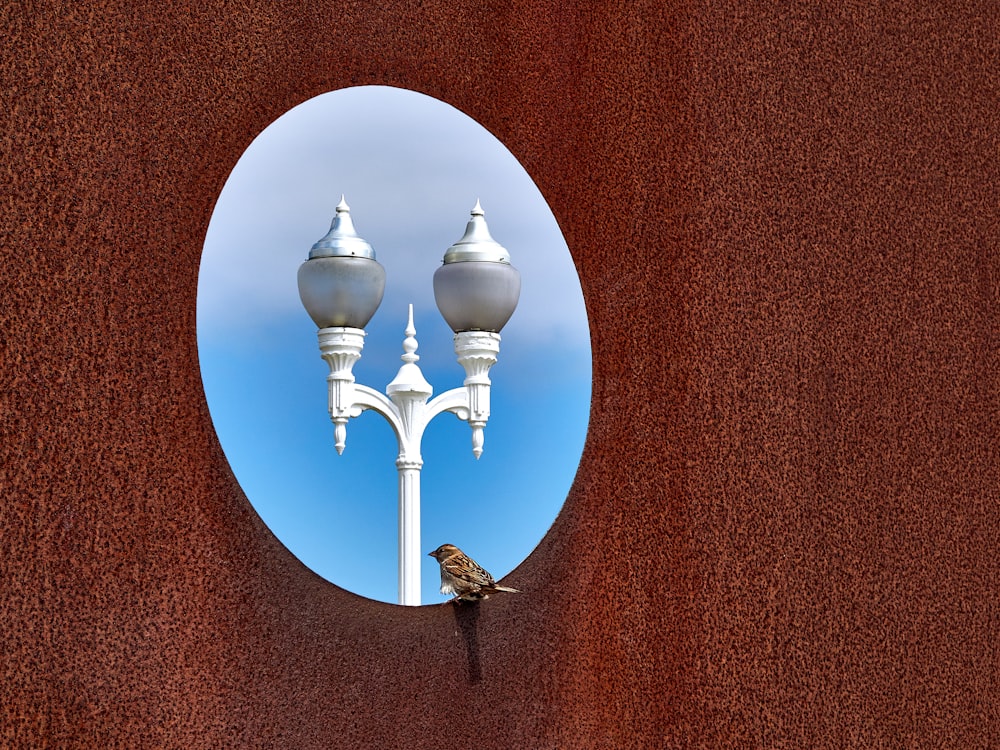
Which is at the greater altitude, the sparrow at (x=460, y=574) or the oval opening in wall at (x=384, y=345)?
the oval opening in wall at (x=384, y=345)

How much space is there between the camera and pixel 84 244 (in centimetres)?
101

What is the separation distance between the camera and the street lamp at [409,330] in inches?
44.9

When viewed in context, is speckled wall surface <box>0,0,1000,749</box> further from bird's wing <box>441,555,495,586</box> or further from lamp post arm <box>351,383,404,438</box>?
lamp post arm <box>351,383,404,438</box>

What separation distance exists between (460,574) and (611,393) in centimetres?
32

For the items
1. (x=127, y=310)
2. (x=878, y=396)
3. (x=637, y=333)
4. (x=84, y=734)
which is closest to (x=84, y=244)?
(x=127, y=310)

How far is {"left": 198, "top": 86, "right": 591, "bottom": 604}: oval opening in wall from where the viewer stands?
3.59 ft

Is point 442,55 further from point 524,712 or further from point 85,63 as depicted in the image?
point 524,712

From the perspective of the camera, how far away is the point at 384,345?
3.85 ft

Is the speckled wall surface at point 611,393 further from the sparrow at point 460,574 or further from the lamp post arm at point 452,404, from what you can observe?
the lamp post arm at point 452,404

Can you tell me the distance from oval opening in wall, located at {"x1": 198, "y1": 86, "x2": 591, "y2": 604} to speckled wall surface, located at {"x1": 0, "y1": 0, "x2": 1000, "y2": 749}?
0.10 feet

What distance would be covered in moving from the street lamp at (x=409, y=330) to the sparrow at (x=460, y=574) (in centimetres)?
3

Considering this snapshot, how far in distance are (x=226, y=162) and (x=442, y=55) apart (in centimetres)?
30

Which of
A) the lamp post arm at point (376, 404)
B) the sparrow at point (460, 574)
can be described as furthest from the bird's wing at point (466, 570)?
the lamp post arm at point (376, 404)

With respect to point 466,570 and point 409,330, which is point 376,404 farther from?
point 466,570
